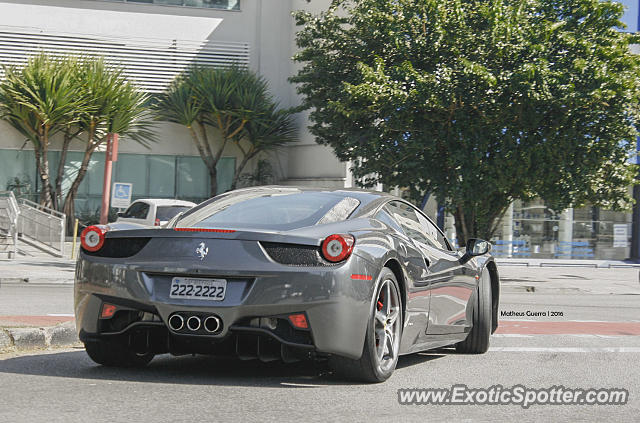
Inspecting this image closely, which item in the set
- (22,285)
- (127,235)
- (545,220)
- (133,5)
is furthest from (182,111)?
(127,235)

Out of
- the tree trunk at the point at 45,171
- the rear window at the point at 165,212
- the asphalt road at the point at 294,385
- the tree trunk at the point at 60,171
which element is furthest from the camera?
the tree trunk at the point at 60,171

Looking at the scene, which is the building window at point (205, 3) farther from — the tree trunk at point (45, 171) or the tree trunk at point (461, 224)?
the tree trunk at point (461, 224)

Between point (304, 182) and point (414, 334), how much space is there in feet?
93.6

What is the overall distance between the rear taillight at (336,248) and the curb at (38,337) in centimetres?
269

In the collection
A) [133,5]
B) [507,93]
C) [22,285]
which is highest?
[133,5]

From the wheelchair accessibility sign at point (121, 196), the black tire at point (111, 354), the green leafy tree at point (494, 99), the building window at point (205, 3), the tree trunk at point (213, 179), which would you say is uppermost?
the building window at point (205, 3)

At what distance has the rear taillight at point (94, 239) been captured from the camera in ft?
18.9

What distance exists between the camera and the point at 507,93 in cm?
2033

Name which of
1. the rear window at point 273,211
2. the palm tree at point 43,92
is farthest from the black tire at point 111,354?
the palm tree at point 43,92

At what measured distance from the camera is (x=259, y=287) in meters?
5.30

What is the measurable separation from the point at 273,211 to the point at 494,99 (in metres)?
14.8

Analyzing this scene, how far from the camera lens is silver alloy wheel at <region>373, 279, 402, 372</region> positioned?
5766mm

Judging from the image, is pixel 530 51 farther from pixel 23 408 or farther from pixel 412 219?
pixel 23 408

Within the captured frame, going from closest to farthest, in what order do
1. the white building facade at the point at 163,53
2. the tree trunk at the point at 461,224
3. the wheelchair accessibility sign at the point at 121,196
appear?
the wheelchair accessibility sign at the point at 121,196, the tree trunk at the point at 461,224, the white building facade at the point at 163,53
